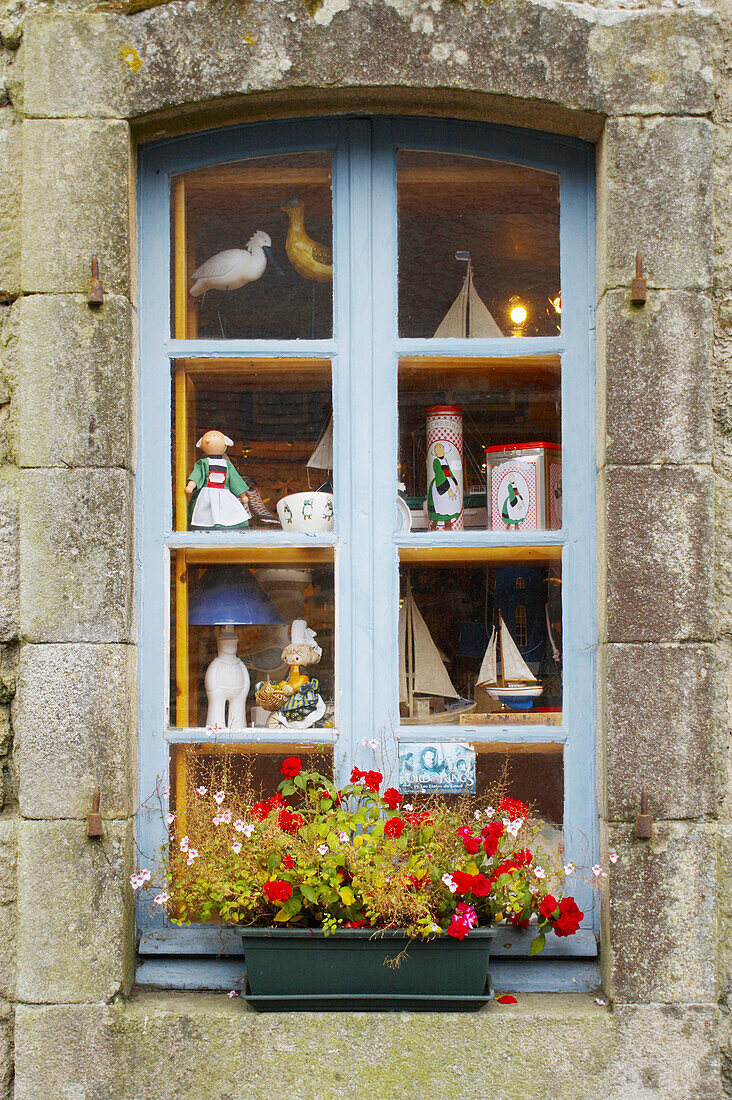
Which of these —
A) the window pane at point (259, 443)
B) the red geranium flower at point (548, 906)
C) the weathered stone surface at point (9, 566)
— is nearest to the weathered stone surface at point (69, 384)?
the weathered stone surface at point (9, 566)

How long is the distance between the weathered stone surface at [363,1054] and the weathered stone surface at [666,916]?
6cm

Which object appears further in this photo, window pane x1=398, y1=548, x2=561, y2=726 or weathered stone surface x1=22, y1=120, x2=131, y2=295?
window pane x1=398, y1=548, x2=561, y2=726

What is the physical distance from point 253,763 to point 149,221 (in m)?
1.44

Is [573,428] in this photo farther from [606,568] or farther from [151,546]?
[151,546]

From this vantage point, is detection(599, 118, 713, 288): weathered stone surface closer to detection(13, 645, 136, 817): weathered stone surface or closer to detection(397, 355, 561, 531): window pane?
detection(397, 355, 561, 531): window pane

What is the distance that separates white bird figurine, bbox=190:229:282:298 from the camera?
104 inches

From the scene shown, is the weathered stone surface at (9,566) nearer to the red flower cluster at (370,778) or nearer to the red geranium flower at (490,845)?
the red flower cluster at (370,778)

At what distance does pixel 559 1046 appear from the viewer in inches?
89.0

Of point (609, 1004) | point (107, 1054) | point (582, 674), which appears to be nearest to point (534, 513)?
point (582, 674)

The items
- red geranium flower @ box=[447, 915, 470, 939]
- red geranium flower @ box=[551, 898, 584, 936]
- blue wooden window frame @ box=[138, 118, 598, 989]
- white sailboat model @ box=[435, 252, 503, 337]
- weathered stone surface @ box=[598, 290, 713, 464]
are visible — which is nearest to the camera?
red geranium flower @ box=[447, 915, 470, 939]

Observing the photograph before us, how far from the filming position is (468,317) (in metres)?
2.64

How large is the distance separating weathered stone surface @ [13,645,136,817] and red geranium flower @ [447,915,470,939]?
0.82 m

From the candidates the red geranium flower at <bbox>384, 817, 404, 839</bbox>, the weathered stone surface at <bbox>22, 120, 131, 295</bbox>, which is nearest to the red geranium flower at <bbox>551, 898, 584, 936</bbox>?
the red geranium flower at <bbox>384, 817, 404, 839</bbox>

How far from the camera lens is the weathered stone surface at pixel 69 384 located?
2.39 m
